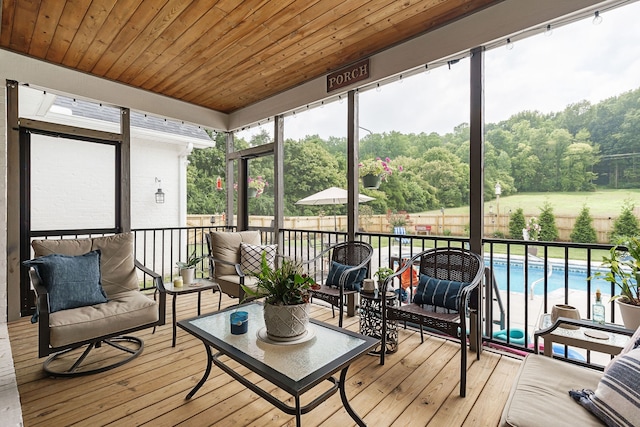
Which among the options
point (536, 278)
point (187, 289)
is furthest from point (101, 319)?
point (536, 278)

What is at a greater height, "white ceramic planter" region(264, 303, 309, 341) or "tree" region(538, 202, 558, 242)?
"tree" region(538, 202, 558, 242)

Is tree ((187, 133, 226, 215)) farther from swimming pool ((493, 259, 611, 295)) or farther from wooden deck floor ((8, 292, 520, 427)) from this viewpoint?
swimming pool ((493, 259, 611, 295))

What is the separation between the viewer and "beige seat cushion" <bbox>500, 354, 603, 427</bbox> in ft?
3.78

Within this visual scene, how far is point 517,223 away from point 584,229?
20.2 inches

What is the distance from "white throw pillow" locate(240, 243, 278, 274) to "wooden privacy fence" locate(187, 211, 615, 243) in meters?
0.73

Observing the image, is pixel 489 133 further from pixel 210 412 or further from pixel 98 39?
pixel 98 39

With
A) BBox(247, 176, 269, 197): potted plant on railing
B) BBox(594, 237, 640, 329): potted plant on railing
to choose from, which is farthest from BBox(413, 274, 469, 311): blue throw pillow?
BBox(247, 176, 269, 197): potted plant on railing

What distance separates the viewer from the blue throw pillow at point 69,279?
2.26 metres

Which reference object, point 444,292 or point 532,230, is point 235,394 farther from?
point 532,230

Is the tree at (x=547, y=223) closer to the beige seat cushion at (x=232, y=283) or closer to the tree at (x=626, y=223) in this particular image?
the tree at (x=626, y=223)

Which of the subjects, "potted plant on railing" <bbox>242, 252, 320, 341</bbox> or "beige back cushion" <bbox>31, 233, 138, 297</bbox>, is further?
"beige back cushion" <bbox>31, 233, 138, 297</bbox>

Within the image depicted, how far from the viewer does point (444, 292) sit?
2445 mm

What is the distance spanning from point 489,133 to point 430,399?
2.23m

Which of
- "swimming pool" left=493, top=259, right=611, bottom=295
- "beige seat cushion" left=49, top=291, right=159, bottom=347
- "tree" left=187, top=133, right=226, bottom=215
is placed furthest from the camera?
"tree" left=187, top=133, right=226, bottom=215
